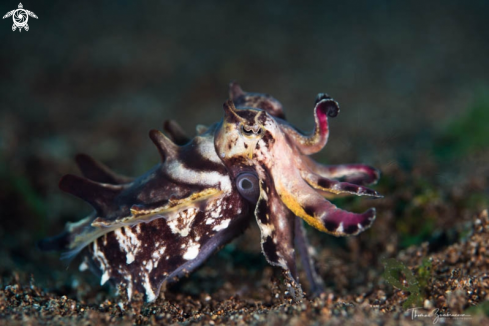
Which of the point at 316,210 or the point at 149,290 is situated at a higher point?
the point at 316,210

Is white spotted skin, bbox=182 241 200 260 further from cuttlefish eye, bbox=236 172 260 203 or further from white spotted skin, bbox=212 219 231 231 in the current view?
cuttlefish eye, bbox=236 172 260 203

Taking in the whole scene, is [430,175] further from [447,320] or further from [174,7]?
[174,7]

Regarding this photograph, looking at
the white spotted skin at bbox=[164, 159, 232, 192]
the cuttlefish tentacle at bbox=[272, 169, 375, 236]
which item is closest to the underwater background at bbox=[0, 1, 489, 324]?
the cuttlefish tentacle at bbox=[272, 169, 375, 236]

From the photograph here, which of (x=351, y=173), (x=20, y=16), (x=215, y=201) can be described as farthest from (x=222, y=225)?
(x=20, y=16)

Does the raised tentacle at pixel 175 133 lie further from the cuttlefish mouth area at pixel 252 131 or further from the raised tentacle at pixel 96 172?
Result: the cuttlefish mouth area at pixel 252 131

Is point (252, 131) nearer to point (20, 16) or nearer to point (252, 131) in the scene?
point (252, 131)

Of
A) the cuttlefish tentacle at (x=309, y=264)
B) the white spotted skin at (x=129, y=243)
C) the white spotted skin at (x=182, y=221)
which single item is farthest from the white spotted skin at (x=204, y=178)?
the cuttlefish tentacle at (x=309, y=264)

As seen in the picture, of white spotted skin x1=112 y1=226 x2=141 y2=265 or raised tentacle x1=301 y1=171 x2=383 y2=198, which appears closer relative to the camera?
raised tentacle x1=301 y1=171 x2=383 y2=198
